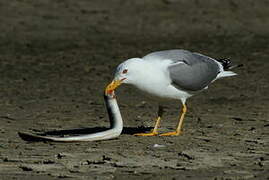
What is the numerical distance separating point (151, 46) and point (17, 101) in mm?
4704

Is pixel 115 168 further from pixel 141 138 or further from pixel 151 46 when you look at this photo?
pixel 151 46

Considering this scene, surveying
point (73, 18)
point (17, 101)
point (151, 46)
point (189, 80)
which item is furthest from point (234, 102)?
point (73, 18)

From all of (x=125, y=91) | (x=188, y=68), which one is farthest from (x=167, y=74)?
(x=125, y=91)

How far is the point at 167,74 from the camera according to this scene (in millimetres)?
8008

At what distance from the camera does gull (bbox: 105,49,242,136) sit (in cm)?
780

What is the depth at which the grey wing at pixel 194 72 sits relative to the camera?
8.11 m

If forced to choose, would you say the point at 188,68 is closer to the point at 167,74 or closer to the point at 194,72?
the point at 194,72

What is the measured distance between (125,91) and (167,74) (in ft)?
11.0

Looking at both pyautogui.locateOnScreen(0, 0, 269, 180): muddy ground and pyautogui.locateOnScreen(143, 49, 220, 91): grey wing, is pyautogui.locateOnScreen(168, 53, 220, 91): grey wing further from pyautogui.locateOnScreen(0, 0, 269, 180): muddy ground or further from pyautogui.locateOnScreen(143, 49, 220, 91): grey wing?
pyautogui.locateOnScreen(0, 0, 269, 180): muddy ground

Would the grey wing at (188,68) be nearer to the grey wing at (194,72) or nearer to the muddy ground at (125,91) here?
the grey wing at (194,72)

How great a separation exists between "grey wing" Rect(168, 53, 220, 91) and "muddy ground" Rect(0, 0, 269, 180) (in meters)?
0.54

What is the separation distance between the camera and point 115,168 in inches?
274

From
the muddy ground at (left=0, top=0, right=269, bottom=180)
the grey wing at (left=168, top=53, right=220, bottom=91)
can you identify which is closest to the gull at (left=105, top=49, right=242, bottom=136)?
the grey wing at (left=168, top=53, right=220, bottom=91)

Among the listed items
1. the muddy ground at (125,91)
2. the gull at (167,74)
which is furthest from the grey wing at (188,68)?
the muddy ground at (125,91)
